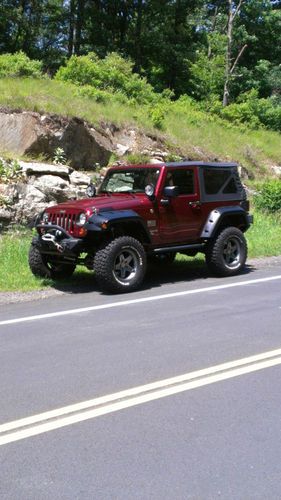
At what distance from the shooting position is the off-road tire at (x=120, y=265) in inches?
373

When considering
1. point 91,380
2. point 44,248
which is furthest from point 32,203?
point 91,380

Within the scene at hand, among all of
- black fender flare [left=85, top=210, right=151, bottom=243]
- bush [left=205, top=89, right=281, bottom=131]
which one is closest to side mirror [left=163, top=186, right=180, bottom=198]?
black fender flare [left=85, top=210, right=151, bottom=243]

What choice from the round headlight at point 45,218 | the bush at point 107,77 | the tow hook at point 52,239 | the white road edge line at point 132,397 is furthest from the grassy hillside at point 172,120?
the white road edge line at point 132,397

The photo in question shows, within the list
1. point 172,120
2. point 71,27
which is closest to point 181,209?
point 172,120

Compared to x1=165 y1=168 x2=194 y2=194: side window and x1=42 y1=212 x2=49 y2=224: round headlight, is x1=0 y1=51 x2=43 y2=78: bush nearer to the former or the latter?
x1=42 y1=212 x2=49 y2=224: round headlight

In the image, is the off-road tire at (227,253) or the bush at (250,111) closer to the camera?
the off-road tire at (227,253)

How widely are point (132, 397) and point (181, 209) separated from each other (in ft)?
20.5

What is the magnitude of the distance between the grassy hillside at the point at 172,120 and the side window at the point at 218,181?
7410 mm

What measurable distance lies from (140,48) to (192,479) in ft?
112

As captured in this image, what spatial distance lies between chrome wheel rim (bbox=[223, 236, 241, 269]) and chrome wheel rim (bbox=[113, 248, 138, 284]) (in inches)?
82.7

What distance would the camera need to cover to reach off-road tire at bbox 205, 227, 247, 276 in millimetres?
10984

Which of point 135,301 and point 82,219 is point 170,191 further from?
point 135,301

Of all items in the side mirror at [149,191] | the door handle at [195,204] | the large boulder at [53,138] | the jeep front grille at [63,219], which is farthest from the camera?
the large boulder at [53,138]

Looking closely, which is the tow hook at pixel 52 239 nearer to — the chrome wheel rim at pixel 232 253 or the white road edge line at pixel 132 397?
the chrome wheel rim at pixel 232 253
